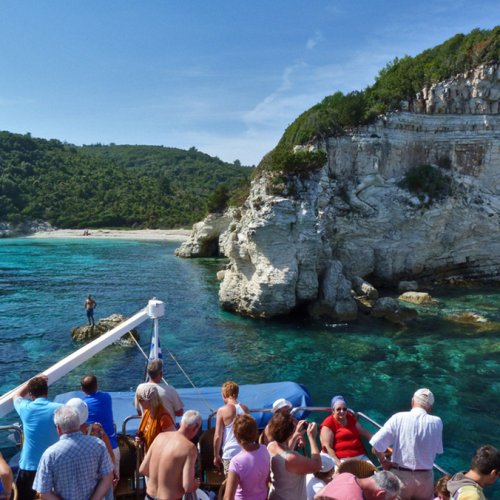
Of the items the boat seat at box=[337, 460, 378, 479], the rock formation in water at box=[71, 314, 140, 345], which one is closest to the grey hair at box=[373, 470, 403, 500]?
the boat seat at box=[337, 460, 378, 479]

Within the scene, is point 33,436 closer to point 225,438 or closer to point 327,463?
point 225,438

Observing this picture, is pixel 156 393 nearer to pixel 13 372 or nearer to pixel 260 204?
pixel 13 372

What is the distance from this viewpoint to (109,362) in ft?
56.7

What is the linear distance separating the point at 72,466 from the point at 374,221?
28.3 meters

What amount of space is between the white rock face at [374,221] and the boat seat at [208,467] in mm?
16960

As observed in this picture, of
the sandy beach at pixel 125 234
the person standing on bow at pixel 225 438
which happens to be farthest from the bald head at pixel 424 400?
the sandy beach at pixel 125 234

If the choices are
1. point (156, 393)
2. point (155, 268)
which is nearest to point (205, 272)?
point (155, 268)

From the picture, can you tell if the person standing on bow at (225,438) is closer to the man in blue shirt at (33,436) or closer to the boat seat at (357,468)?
the boat seat at (357,468)

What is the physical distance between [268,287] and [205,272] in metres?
18.8

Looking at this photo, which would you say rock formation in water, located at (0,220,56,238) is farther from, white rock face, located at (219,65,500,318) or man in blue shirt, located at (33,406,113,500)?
man in blue shirt, located at (33,406,113,500)

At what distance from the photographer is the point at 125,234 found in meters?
84.7

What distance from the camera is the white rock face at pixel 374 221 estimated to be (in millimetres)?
23812

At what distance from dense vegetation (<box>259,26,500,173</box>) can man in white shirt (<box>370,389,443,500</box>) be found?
80.9ft

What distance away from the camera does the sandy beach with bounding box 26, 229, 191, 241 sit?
8138 cm
